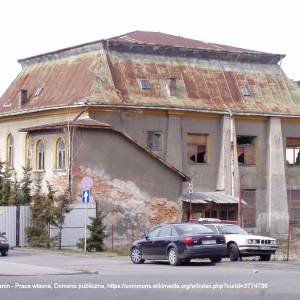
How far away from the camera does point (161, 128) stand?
51.0 m

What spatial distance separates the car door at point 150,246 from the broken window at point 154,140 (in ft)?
63.1

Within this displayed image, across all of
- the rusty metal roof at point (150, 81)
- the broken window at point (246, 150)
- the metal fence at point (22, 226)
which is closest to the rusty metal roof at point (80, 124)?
the rusty metal roof at point (150, 81)

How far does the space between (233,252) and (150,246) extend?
12.0 feet

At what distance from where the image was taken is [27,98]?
54.8m

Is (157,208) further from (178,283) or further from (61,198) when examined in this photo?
(178,283)

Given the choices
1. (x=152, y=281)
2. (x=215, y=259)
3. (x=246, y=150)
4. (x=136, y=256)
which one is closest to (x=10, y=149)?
(x=246, y=150)

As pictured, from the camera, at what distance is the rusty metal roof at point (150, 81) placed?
164 ft

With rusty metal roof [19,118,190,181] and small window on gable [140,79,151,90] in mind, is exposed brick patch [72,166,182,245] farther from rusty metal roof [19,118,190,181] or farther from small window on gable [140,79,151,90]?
small window on gable [140,79,151,90]

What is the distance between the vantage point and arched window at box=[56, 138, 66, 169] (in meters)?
45.9

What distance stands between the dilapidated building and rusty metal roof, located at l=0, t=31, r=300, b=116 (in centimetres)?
8

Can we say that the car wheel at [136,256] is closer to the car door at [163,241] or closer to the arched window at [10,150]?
the car door at [163,241]

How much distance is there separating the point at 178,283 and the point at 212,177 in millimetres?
31521

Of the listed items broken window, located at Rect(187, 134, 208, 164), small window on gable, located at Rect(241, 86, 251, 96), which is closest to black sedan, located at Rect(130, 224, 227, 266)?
broken window, located at Rect(187, 134, 208, 164)

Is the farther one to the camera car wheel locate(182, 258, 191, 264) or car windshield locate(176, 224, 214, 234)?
car windshield locate(176, 224, 214, 234)
